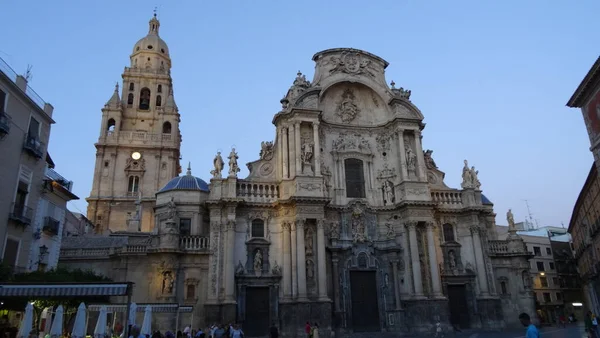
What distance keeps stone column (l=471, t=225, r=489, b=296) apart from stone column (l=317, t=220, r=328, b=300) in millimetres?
10202

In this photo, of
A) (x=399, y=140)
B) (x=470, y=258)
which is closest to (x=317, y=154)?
(x=399, y=140)

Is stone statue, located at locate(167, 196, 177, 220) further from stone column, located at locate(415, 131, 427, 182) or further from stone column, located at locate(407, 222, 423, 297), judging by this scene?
stone column, located at locate(415, 131, 427, 182)

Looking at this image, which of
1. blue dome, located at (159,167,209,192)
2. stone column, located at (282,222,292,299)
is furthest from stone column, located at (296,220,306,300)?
blue dome, located at (159,167,209,192)

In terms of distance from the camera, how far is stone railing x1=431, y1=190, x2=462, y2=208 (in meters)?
29.9

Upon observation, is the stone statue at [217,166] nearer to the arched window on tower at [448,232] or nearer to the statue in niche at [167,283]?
the statue in niche at [167,283]

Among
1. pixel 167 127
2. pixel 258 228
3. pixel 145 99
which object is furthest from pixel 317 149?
pixel 145 99

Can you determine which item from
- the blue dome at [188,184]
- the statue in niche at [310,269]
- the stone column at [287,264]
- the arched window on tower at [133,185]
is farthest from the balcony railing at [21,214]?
the arched window on tower at [133,185]

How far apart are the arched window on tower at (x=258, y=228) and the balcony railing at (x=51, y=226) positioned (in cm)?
1054

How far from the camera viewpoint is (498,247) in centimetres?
3002

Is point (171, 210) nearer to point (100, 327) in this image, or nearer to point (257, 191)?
point (257, 191)

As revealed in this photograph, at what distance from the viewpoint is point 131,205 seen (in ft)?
143

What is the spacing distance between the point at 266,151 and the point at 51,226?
514 inches

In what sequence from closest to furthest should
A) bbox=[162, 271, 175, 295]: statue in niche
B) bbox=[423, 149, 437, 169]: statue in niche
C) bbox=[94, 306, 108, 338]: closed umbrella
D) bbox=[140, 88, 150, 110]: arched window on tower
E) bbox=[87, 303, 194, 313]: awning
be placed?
bbox=[94, 306, 108, 338]: closed umbrella < bbox=[87, 303, 194, 313]: awning < bbox=[162, 271, 175, 295]: statue in niche < bbox=[423, 149, 437, 169]: statue in niche < bbox=[140, 88, 150, 110]: arched window on tower

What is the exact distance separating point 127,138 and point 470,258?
118 feet
